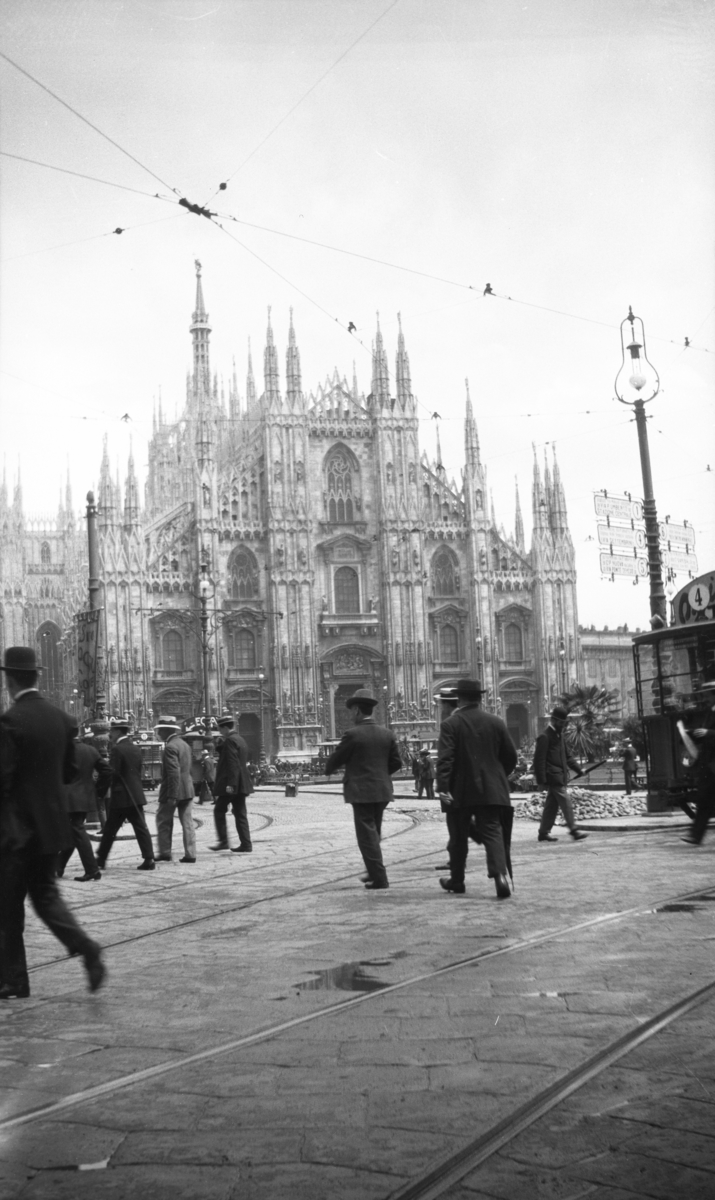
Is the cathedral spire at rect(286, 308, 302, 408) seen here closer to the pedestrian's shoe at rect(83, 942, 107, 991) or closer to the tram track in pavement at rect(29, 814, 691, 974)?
the tram track in pavement at rect(29, 814, 691, 974)

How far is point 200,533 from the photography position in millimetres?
52219

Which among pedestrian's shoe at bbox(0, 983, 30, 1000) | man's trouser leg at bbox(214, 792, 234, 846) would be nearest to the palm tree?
man's trouser leg at bbox(214, 792, 234, 846)

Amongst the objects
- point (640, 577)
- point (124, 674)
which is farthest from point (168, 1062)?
point (124, 674)

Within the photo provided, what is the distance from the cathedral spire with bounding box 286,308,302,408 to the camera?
5400cm

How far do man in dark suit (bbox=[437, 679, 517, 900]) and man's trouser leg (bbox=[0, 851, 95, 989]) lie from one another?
348 cm

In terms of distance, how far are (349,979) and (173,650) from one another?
46.5m

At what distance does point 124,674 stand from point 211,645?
11.9 feet

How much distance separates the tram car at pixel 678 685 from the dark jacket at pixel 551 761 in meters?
1.54

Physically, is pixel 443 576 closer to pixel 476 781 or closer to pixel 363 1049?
pixel 476 781

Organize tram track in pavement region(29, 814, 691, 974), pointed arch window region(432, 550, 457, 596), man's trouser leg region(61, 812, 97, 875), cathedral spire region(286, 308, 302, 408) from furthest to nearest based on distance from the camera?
pointed arch window region(432, 550, 457, 596)
cathedral spire region(286, 308, 302, 408)
man's trouser leg region(61, 812, 97, 875)
tram track in pavement region(29, 814, 691, 974)

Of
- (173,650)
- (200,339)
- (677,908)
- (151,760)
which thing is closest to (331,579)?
(173,650)

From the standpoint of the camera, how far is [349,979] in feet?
19.1

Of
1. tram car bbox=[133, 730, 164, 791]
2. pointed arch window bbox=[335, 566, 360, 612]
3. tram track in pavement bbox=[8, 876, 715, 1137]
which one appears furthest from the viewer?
pointed arch window bbox=[335, 566, 360, 612]

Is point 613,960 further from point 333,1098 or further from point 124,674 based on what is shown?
point 124,674
